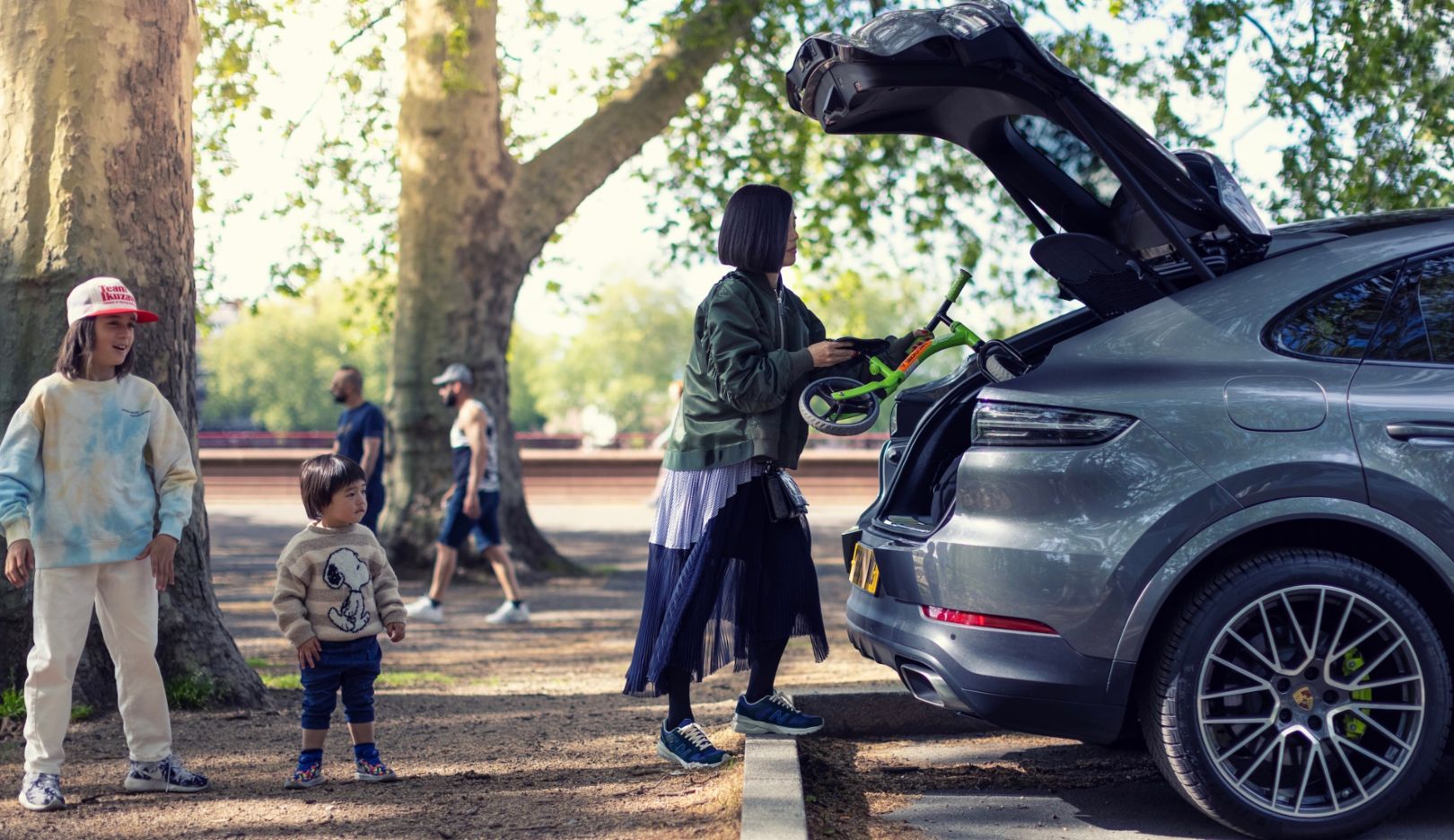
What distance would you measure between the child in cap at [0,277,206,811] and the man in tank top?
5.88 meters

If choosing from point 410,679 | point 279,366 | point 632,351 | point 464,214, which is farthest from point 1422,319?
point 279,366

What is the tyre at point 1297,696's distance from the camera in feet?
12.9

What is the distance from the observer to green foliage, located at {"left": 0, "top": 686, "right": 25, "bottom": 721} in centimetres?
561

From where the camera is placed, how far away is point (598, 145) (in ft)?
48.7

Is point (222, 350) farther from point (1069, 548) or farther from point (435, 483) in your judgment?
point (1069, 548)

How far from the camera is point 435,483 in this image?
563 inches

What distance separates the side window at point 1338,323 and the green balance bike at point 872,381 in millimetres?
817

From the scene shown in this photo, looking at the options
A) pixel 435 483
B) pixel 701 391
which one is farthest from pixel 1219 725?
pixel 435 483

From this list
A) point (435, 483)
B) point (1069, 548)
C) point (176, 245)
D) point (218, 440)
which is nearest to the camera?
point (1069, 548)

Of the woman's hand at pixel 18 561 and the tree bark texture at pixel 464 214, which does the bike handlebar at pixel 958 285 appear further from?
the tree bark texture at pixel 464 214

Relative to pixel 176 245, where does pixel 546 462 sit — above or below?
below

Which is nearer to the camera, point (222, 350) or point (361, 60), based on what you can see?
point (361, 60)

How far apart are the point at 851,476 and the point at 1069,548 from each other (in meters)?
24.9

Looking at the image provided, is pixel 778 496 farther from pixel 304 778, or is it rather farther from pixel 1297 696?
pixel 304 778
